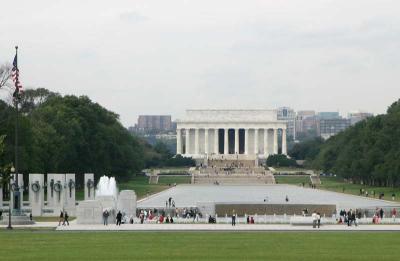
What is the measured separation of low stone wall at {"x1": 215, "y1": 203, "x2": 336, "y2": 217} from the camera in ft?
224

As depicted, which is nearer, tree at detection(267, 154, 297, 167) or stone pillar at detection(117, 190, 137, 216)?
stone pillar at detection(117, 190, 137, 216)

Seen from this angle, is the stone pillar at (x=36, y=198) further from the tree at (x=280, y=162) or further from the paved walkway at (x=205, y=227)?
the tree at (x=280, y=162)

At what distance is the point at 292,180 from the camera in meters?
145

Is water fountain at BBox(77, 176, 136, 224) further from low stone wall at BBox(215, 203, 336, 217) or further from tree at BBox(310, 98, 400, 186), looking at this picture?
tree at BBox(310, 98, 400, 186)

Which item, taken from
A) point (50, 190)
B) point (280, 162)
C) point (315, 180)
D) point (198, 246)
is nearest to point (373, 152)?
point (315, 180)

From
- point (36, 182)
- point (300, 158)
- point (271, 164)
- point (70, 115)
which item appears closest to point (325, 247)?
point (36, 182)

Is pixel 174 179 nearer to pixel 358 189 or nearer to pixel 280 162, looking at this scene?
pixel 358 189

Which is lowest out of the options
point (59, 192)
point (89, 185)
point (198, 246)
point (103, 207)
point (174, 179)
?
point (198, 246)

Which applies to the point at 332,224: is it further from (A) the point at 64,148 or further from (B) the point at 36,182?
(A) the point at 64,148

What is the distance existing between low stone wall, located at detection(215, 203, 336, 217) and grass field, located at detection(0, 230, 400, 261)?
19762mm

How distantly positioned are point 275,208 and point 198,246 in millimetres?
29727

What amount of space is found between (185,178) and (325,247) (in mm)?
108768

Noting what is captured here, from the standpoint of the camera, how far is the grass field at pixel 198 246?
116 feet

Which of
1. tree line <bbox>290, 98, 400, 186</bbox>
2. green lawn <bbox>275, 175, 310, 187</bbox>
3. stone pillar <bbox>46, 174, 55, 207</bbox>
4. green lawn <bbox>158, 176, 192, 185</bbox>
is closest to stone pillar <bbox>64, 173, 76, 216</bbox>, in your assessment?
stone pillar <bbox>46, 174, 55, 207</bbox>
